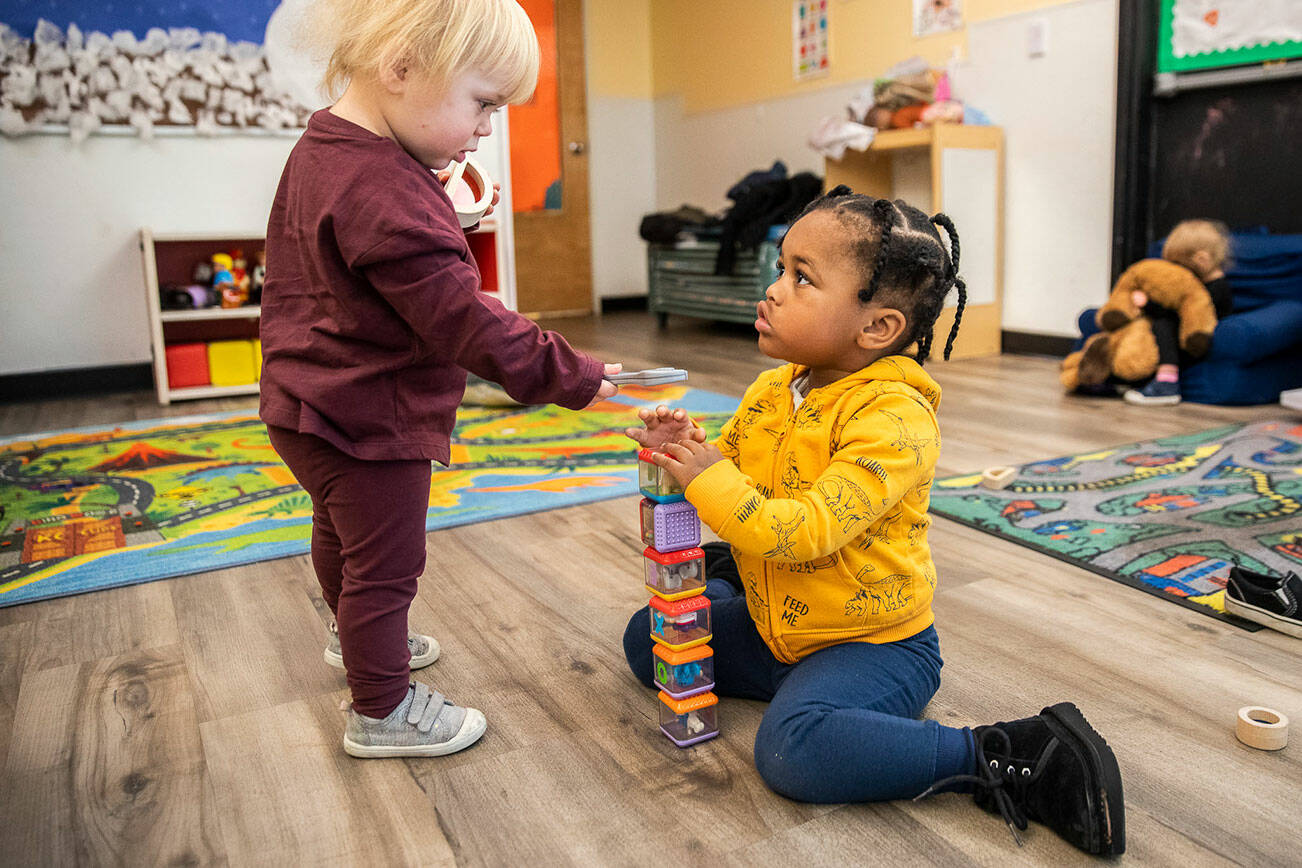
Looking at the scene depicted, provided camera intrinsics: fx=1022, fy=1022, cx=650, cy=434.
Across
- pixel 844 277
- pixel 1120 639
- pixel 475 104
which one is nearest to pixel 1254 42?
pixel 1120 639

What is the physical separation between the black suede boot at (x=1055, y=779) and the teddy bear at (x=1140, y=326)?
89.1 inches

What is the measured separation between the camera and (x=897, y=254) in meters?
1.01

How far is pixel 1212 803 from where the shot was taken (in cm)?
96

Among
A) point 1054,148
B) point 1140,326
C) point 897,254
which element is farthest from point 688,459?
point 1054,148

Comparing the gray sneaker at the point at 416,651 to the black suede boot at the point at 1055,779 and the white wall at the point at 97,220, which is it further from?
the white wall at the point at 97,220

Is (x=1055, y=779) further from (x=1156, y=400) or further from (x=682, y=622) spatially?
(x=1156, y=400)

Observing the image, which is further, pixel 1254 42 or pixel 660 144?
pixel 660 144

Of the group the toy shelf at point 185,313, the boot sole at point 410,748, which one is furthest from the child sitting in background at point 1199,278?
the toy shelf at point 185,313

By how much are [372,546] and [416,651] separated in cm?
32

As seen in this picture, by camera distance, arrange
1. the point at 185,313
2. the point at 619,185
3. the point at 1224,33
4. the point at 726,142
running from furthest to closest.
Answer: the point at 619,185, the point at 726,142, the point at 185,313, the point at 1224,33

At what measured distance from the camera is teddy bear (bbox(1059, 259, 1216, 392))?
2918 millimetres

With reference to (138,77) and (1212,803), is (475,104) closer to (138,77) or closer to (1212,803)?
(1212,803)

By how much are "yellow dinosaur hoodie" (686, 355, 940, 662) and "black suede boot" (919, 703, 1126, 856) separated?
0.54 feet

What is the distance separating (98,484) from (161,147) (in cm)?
181
